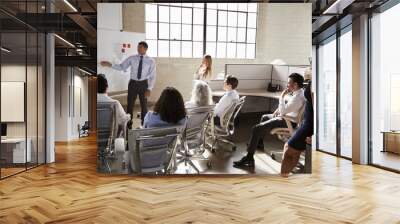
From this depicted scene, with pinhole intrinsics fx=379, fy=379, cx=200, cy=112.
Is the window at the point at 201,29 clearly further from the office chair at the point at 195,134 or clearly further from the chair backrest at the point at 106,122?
the chair backrest at the point at 106,122

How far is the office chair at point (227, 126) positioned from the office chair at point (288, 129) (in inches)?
24.6

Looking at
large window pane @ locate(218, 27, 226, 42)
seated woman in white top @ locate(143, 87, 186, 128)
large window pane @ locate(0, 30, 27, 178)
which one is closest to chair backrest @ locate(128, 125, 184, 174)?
seated woman in white top @ locate(143, 87, 186, 128)

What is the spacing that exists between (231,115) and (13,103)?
3908mm

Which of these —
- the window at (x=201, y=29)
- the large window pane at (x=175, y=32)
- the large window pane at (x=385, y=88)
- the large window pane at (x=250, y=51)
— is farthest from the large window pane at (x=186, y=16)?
the large window pane at (x=385, y=88)

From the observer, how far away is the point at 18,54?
6379mm

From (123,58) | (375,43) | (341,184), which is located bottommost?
(341,184)

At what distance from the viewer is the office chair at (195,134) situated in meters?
5.70

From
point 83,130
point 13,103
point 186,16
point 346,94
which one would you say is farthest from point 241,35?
point 83,130

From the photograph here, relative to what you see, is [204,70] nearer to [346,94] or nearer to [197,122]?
[197,122]

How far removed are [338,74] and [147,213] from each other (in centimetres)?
647

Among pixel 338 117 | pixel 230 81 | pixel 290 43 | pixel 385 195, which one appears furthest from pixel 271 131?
pixel 338 117

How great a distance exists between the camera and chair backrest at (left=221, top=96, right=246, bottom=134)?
5.75 m

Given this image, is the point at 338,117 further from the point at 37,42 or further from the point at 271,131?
the point at 37,42

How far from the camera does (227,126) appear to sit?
18.9ft
